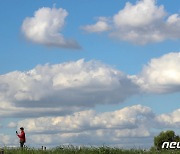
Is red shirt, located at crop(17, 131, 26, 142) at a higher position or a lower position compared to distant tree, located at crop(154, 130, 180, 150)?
lower

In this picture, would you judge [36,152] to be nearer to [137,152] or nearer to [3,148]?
[3,148]

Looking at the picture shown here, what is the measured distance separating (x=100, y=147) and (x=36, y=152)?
780cm

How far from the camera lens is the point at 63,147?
6056 centimetres

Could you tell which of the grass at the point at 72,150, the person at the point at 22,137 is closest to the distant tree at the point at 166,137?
the grass at the point at 72,150

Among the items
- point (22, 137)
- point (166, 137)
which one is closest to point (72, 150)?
point (22, 137)

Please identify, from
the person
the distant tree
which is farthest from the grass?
the distant tree

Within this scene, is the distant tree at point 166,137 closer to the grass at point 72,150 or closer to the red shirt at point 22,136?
the grass at point 72,150

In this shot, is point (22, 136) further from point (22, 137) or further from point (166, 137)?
point (166, 137)

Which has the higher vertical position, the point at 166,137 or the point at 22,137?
the point at 166,137

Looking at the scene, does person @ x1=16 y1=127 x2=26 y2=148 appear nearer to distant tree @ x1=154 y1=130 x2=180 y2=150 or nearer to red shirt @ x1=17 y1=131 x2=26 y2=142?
red shirt @ x1=17 y1=131 x2=26 y2=142

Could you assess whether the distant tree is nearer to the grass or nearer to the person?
the grass

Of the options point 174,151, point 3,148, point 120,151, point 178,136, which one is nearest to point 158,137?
point 178,136

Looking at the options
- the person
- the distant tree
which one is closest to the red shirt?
the person

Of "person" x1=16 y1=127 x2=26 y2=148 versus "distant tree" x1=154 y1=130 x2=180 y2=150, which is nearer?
"person" x1=16 y1=127 x2=26 y2=148
